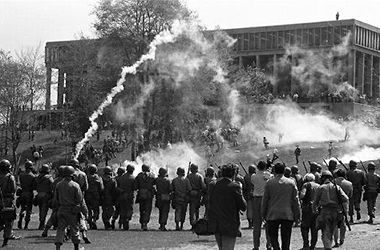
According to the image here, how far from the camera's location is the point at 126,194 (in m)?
25.8

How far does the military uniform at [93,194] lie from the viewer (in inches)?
987

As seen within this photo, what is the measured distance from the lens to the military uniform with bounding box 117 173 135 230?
84.4 ft

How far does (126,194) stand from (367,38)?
76785mm

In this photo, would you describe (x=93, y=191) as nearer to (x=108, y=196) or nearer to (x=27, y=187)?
(x=108, y=196)

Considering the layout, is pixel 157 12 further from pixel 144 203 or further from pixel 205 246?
pixel 205 246

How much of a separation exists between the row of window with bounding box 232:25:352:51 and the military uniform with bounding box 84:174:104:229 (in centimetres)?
7255

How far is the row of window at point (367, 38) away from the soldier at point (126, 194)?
72678 mm

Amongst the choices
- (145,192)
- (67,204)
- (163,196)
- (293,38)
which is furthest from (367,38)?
(67,204)

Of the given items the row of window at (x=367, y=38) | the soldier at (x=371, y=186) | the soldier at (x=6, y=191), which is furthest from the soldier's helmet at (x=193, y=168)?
the row of window at (x=367, y=38)

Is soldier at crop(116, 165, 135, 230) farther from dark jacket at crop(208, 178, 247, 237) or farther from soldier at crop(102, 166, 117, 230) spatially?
dark jacket at crop(208, 178, 247, 237)

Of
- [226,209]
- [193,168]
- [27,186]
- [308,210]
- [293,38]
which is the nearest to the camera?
[226,209]

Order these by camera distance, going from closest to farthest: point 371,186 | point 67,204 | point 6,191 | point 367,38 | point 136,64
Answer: point 67,204
point 6,191
point 371,186
point 136,64
point 367,38

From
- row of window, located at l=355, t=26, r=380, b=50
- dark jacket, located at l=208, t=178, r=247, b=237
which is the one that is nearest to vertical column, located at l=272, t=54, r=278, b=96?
row of window, located at l=355, t=26, r=380, b=50

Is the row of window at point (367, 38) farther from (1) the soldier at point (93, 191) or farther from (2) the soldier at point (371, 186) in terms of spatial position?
(1) the soldier at point (93, 191)
